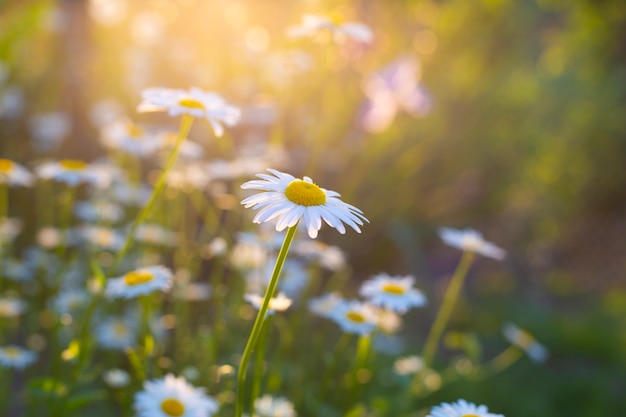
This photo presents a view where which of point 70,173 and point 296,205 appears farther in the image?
point 70,173

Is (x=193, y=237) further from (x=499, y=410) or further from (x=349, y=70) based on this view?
(x=349, y=70)

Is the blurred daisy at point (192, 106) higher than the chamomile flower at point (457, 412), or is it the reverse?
the blurred daisy at point (192, 106)

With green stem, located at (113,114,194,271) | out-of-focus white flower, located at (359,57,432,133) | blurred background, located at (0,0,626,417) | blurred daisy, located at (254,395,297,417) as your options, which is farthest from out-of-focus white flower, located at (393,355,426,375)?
out-of-focus white flower, located at (359,57,432,133)

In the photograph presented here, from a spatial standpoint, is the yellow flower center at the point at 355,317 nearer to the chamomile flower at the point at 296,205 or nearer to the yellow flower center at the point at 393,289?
the yellow flower center at the point at 393,289

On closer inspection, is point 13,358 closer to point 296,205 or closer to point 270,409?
point 270,409

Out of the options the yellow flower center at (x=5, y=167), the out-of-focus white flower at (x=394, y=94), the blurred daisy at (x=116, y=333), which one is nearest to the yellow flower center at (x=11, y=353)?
the blurred daisy at (x=116, y=333)

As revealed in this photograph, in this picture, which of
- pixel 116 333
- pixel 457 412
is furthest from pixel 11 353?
pixel 457 412

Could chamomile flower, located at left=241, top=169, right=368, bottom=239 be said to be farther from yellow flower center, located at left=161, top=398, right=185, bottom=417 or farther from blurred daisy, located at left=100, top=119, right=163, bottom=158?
blurred daisy, located at left=100, top=119, right=163, bottom=158
